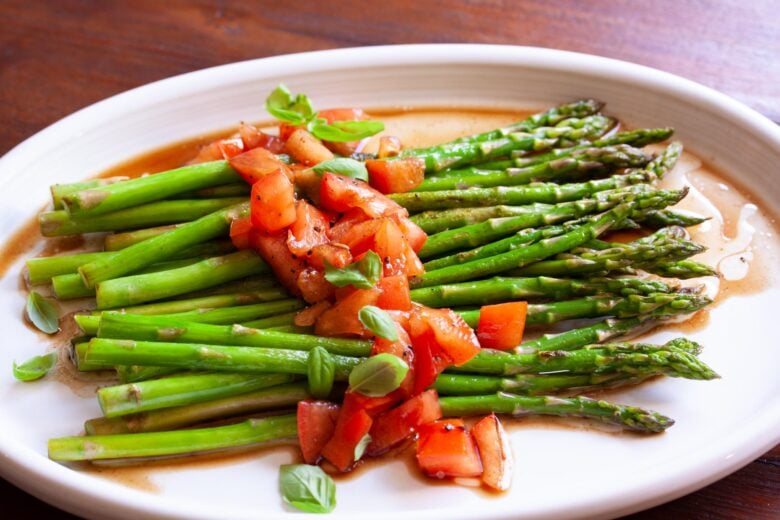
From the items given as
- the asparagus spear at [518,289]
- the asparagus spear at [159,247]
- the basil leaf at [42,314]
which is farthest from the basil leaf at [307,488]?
the basil leaf at [42,314]

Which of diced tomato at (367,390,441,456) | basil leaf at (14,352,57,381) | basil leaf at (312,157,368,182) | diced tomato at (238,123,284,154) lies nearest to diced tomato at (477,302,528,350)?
diced tomato at (367,390,441,456)

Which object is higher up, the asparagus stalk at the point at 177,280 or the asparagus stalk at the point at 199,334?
the asparagus stalk at the point at 177,280

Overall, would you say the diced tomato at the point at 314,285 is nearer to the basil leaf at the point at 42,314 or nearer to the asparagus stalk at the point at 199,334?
the asparagus stalk at the point at 199,334

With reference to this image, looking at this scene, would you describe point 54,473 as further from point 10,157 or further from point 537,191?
point 537,191

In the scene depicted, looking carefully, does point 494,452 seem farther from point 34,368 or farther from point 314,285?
point 34,368

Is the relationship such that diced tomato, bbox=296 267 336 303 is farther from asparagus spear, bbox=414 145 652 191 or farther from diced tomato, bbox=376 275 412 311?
asparagus spear, bbox=414 145 652 191

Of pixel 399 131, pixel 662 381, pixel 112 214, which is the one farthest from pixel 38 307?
pixel 662 381
